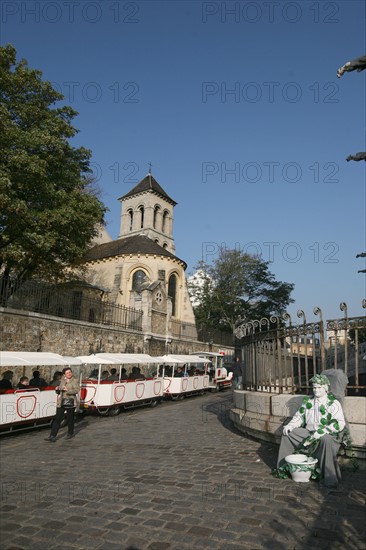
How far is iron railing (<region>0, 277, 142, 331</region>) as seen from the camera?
1610 cm

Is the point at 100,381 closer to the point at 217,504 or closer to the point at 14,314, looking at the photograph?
the point at 14,314

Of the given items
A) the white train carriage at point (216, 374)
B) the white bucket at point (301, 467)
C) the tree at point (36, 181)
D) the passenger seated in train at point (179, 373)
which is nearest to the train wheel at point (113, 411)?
the passenger seated in train at point (179, 373)

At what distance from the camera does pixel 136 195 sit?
52594mm

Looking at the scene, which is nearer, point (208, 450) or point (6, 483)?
point (6, 483)

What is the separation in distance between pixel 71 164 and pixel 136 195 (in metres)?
32.3

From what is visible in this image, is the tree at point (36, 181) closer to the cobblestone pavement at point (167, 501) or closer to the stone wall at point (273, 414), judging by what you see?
the cobblestone pavement at point (167, 501)

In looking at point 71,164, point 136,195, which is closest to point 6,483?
point 71,164

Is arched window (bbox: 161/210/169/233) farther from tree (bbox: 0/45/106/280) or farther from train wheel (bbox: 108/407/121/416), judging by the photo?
train wheel (bbox: 108/407/121/416)

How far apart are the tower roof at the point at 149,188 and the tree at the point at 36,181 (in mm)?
30162

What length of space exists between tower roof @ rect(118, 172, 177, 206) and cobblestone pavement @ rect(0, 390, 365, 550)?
46.0 m

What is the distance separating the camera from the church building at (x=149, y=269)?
2881cm

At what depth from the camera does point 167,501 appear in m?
4.92

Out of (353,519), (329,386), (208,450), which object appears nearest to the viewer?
(353,519)

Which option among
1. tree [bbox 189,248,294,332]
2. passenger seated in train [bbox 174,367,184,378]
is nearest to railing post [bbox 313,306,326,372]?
passenger seated in train [bbox 174,367,184,378]
